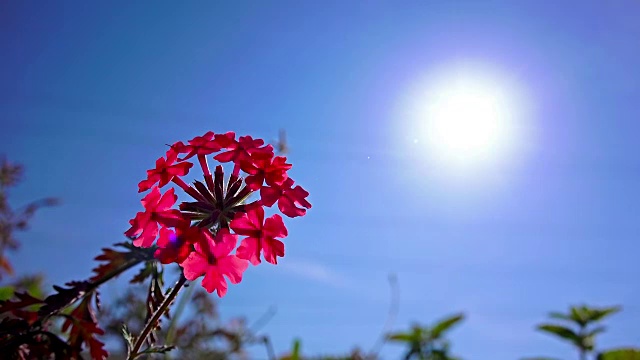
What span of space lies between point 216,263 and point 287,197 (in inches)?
10.1

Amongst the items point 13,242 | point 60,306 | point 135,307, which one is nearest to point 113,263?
point 60,306

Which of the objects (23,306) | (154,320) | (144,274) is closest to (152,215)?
(154,320)

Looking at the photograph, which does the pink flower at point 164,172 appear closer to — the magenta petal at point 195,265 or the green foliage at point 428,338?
the magenta petal at point 195,265

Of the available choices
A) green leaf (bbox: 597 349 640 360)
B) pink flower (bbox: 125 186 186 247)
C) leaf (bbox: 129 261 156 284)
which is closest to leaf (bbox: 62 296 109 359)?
leaf (bbox: 129 261 156 284)

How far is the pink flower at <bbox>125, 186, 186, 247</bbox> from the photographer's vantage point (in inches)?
62.3

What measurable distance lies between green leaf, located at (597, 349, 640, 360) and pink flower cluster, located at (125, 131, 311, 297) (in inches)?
136

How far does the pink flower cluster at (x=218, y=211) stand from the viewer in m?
1.50

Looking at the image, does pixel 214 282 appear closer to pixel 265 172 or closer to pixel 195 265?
pixel 195 265

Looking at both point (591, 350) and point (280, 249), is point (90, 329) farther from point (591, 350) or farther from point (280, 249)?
point (591, 350)

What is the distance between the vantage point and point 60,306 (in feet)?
6.37

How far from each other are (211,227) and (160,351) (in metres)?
0.34

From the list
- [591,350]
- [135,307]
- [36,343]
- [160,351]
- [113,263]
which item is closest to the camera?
[160,351]

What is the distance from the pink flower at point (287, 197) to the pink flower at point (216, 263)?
13 centimetres

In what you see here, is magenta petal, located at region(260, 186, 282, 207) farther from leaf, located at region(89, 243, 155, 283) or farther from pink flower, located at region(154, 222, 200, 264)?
leaf, located at region(89, 243, 155, 283)
